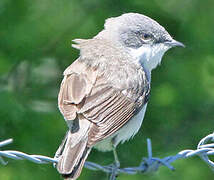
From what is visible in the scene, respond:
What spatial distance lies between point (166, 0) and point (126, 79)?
93.7 inches

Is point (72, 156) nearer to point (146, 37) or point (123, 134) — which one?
point (123, 134)

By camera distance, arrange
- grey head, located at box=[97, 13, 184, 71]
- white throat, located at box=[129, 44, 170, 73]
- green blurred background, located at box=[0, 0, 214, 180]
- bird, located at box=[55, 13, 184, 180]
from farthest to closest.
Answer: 1. green blurred background, located at box=[0, 0, 214, 180]
2. grey head, located at box=[97, 13, 184, 71]
3. white throat, located at box=[129, 44, 170, 73]
4. bird, located at box=[55, 13, 184, 180]

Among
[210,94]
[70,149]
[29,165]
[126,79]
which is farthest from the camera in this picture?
[210,94]

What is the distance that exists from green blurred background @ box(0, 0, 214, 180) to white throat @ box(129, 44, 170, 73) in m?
1.40

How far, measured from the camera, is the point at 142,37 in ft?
18.9

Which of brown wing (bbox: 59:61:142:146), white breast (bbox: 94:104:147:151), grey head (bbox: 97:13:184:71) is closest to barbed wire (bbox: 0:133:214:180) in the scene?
brown wing (bbox: 59:61:142:146)

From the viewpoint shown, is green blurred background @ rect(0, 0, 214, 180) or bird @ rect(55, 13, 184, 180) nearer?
bird @ rect(55, 13, 184, 180)

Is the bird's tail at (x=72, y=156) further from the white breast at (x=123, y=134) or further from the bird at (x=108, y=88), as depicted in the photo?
the white breast at (x=123, y=134)

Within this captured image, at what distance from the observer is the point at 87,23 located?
716 centimetres

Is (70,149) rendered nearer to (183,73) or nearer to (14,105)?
(14,105)

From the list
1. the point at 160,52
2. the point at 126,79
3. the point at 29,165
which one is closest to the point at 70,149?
the point at 126,79

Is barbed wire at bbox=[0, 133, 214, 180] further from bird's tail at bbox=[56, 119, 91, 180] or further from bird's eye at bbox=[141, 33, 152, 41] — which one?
bird's eye at bbox=[141, 33, 152, 41]

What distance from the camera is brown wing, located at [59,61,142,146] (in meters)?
4.52

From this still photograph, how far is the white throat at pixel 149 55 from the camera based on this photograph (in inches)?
220
